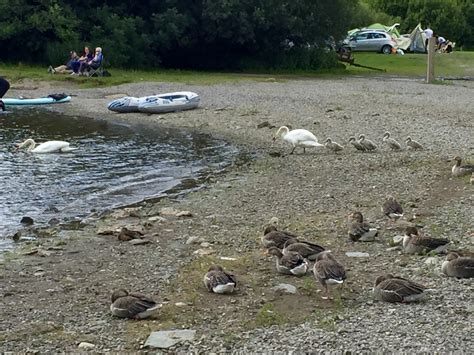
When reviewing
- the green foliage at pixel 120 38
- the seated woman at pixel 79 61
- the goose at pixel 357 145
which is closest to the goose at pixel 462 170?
the goose at pixel 357 145

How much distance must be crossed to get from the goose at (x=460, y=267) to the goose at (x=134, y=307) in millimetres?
3409

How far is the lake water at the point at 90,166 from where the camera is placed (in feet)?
54.9

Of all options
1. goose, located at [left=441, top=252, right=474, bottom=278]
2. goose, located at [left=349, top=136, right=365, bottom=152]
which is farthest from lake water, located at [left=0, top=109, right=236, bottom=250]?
goose, located at [left=441, top=252, right=474, bottom=278]

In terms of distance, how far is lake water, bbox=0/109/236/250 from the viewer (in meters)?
16.7

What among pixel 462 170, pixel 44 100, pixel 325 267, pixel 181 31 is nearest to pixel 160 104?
pixel 44 100

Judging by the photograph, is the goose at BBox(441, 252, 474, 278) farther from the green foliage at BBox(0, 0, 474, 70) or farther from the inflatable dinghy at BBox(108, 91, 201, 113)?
the green foliage at BBox(0, 0, 474, 70)

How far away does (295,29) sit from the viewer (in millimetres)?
47844

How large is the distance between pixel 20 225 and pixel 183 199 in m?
3.41

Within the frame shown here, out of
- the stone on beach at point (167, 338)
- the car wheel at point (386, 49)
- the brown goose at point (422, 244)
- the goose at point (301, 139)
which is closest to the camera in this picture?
the stone on beach at point (167, 338)

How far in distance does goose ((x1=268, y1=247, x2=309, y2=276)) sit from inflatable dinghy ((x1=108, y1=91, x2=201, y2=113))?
842 inches

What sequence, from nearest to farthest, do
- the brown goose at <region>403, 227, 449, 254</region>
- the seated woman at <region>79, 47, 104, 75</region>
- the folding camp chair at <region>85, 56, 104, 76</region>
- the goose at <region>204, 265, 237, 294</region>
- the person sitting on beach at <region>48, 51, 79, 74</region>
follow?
the goose at <region>204, 265, 237, 294</region>, the brown goose at <region>403, 227, 449, 254</region>, the seated woman at <region>79, 47, 104, 75</region>, the folding camp chair at <region>85, 56, 104, 76</region>, the person sitting on beach at <region>48, 51, 79, 74</region>

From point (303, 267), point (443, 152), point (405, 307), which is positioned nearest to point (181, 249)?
point (303, 267)

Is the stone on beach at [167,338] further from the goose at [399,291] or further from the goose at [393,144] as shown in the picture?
the goose at [393,144]

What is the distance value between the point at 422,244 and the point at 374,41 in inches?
2342
